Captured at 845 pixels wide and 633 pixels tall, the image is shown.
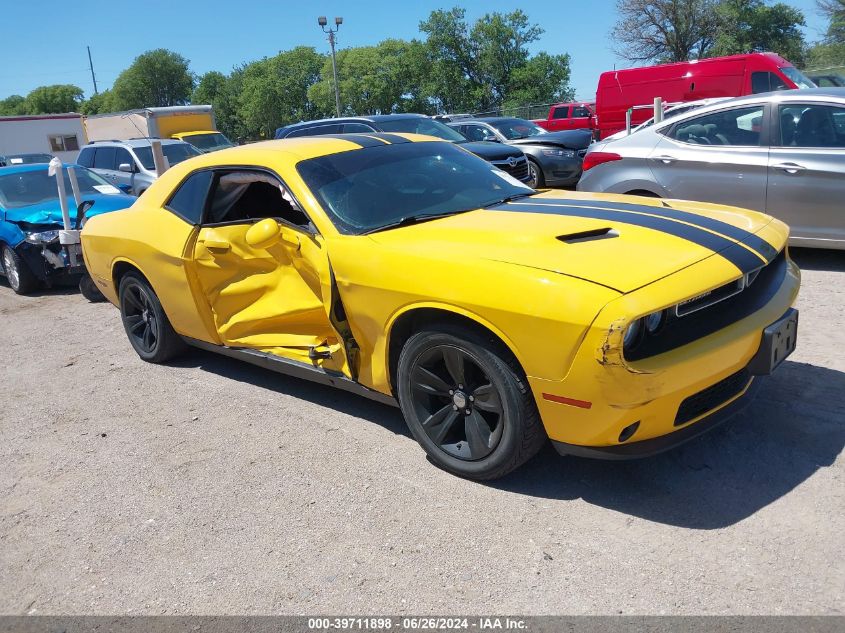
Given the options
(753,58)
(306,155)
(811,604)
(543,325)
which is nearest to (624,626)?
(811,604)

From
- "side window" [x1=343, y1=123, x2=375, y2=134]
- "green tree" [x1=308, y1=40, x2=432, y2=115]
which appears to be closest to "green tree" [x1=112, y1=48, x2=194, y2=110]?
"green tree" [x1=308, y1=40, x2=432, y2=115]

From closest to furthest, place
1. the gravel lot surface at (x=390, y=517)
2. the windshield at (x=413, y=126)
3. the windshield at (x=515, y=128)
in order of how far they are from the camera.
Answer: the gravel lot surface at (x=390, y=517) → the windshield at (x=413, y=126) → the windshield at (x=515, y=128)

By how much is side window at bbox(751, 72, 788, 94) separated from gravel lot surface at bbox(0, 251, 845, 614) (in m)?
11.9

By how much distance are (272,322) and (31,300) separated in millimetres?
5942

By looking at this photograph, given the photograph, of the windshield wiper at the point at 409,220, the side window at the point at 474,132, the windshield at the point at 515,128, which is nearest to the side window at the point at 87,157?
the side window at the point at 474,132

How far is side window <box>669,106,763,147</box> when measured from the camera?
6609mm

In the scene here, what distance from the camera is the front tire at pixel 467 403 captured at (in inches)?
123

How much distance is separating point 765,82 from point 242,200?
1372cm

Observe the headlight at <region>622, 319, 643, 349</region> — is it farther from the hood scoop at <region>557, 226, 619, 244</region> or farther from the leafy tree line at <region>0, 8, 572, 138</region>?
the leafy tree line at <region>0, 8, 572, 138</region>

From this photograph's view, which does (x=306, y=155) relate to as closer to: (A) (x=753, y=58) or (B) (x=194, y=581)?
(B) (x=194, y=581)

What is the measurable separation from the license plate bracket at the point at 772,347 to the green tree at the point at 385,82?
219 feet

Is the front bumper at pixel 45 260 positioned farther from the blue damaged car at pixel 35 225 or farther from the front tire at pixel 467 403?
the front tire at pixel 467 403

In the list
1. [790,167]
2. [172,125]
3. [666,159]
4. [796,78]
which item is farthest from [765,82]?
[172,125]

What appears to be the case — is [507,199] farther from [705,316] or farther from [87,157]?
[87,157]
